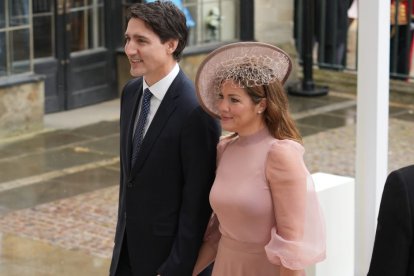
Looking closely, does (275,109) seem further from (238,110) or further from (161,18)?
(161,18)

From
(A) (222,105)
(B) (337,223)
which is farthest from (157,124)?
(B) (337,223)

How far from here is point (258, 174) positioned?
13.7 feet

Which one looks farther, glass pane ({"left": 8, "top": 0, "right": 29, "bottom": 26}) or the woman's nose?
glass pane ({"left": 8, "top": 0, "right": 29, "bottom": 26})

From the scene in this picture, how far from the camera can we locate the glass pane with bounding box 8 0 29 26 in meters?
11.5

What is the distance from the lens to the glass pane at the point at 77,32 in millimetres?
12672

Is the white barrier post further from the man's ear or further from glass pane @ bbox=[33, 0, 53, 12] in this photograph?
glass pane @ bbox=[33, 0, 53, 12]

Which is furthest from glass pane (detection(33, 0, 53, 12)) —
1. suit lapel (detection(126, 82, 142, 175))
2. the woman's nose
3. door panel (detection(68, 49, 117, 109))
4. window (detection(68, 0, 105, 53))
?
the woman's nose

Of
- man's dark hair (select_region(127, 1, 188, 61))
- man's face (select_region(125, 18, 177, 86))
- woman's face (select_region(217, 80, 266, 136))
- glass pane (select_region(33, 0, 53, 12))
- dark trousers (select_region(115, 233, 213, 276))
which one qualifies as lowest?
dark trousers (select_region(115, 233, 213, 276))

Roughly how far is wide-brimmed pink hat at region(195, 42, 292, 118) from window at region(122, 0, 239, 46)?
894cm

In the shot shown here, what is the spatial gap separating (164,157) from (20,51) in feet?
24.8

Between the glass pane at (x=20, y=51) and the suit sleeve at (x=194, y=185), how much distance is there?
748 cm

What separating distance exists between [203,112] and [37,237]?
162 inches

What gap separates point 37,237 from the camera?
26.9ft

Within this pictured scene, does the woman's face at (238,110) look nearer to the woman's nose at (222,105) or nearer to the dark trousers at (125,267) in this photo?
the woman's nose at (222,105)
